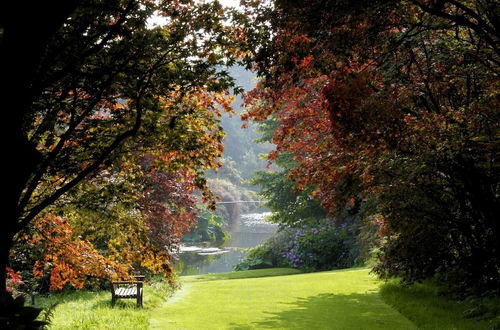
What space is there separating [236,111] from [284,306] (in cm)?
681

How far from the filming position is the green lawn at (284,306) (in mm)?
10086

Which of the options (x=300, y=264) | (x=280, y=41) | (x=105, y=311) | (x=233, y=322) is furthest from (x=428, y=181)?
(x=300, y=264)

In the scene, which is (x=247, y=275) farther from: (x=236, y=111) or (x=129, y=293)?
(x=236, y=111)

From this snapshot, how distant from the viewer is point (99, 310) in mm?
11242

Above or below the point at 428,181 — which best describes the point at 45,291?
below

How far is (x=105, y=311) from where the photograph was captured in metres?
11.1

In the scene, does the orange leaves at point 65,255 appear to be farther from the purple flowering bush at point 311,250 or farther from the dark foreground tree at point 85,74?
the purple flowering bush at point 311,250

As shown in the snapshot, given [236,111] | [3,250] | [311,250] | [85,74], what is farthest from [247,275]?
[3,250]

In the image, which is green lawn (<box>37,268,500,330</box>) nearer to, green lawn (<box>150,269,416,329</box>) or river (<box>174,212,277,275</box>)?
green lawn (<box>150,269,416,329</box>)

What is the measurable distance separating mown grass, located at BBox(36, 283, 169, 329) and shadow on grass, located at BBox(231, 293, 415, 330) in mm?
2438

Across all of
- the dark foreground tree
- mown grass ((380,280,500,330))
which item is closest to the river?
mown grass ((380,280,500,330))

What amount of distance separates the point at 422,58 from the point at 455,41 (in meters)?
1.80

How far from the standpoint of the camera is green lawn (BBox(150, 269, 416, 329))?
10.1 m

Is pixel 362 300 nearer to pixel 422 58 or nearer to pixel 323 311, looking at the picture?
pixel 323 311
